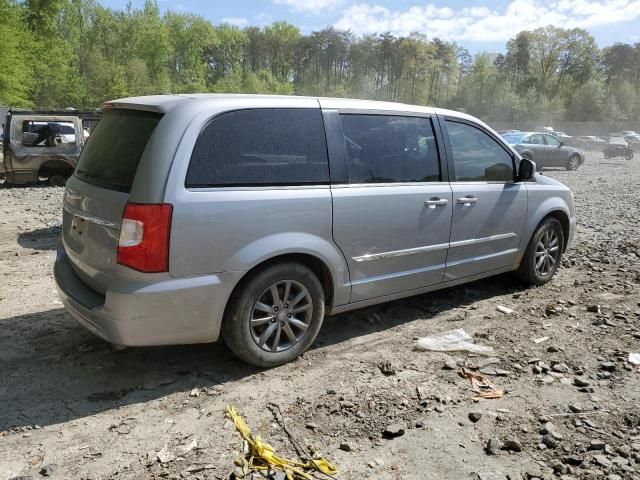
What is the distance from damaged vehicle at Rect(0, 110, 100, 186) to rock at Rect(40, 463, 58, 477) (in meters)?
12.0

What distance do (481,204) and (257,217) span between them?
7.74 feet

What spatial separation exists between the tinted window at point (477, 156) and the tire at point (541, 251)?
774 millimetres

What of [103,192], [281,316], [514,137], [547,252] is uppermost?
[514,137]

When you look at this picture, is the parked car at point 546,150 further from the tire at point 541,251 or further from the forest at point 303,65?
the forest at point 303,65

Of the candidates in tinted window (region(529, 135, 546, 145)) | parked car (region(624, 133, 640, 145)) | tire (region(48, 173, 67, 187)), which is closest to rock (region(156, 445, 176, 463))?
tire (region(48, 173, 67, 187))

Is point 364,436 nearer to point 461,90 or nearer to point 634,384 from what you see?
point 634,384

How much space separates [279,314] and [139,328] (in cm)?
95

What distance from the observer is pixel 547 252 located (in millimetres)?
5809

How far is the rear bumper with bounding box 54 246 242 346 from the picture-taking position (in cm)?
320

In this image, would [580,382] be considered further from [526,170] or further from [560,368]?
[526,170]

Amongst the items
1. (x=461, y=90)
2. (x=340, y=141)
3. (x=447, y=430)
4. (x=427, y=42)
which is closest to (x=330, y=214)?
(x=340, y=141)

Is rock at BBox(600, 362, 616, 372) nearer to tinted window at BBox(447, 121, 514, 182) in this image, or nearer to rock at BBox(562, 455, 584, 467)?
rock at BBox(562, 455, 584, 467)

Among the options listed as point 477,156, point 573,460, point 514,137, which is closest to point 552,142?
point 514,137

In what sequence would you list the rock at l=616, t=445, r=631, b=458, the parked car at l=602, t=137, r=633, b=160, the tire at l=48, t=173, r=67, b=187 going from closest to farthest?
the rock at l=616, t=445, r=631, b=458
the tire at l=48, t=173, r=67, b=187
the parked car at l=602, t=137, r=633, b=160
